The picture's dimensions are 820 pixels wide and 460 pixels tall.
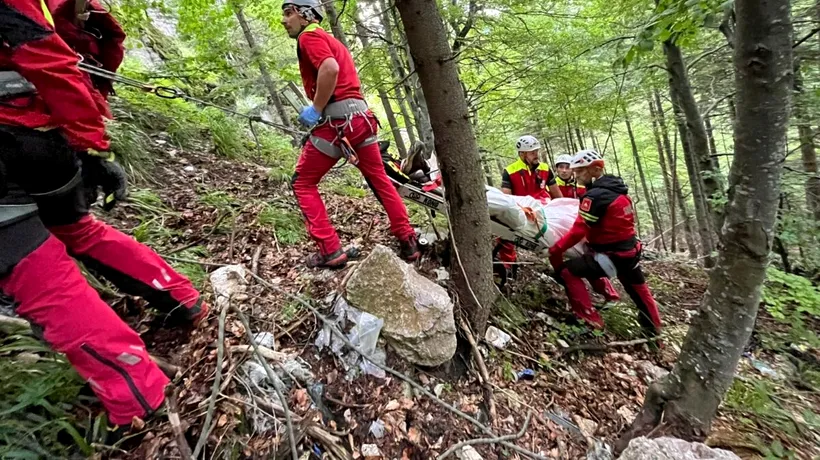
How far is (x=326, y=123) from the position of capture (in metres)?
3.37

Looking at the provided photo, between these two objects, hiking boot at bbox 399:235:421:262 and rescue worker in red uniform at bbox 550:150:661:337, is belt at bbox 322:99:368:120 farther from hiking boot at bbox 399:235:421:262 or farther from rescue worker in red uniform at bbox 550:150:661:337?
rescue worker in red uniform at bbox 550:150:661:337

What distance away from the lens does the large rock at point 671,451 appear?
1.97m

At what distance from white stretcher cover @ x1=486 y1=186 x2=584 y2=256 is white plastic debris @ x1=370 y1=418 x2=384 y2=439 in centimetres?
246

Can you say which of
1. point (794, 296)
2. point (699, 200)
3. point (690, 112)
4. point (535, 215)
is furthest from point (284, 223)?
point (699, 200)

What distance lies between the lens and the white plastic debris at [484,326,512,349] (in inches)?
137

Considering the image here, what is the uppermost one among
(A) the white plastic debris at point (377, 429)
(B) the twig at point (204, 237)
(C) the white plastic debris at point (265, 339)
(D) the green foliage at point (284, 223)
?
(B) the twig at point (204, 237)

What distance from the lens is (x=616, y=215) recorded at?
4.19 metres

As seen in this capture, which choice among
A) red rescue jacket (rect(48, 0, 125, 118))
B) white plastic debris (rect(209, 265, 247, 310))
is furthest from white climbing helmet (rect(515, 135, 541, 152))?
red rescue jacket (rect(48, 0, 125, 118))

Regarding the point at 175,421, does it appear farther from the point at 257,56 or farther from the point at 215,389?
the point at 257,56

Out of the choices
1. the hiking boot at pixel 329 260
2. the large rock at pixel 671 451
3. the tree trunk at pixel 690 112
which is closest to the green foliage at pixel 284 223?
the hiking boot at pixel 329 260

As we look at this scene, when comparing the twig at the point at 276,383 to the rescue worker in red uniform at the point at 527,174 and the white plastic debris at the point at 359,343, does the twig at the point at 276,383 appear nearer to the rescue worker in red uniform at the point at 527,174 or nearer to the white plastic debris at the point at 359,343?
the white plastic debris at the point at 359,343

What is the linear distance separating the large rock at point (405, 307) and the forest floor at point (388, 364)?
17cm

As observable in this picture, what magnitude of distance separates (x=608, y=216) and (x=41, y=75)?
15.2 feet

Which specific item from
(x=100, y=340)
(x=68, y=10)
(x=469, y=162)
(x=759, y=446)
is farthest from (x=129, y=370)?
(x=759, y=446)
